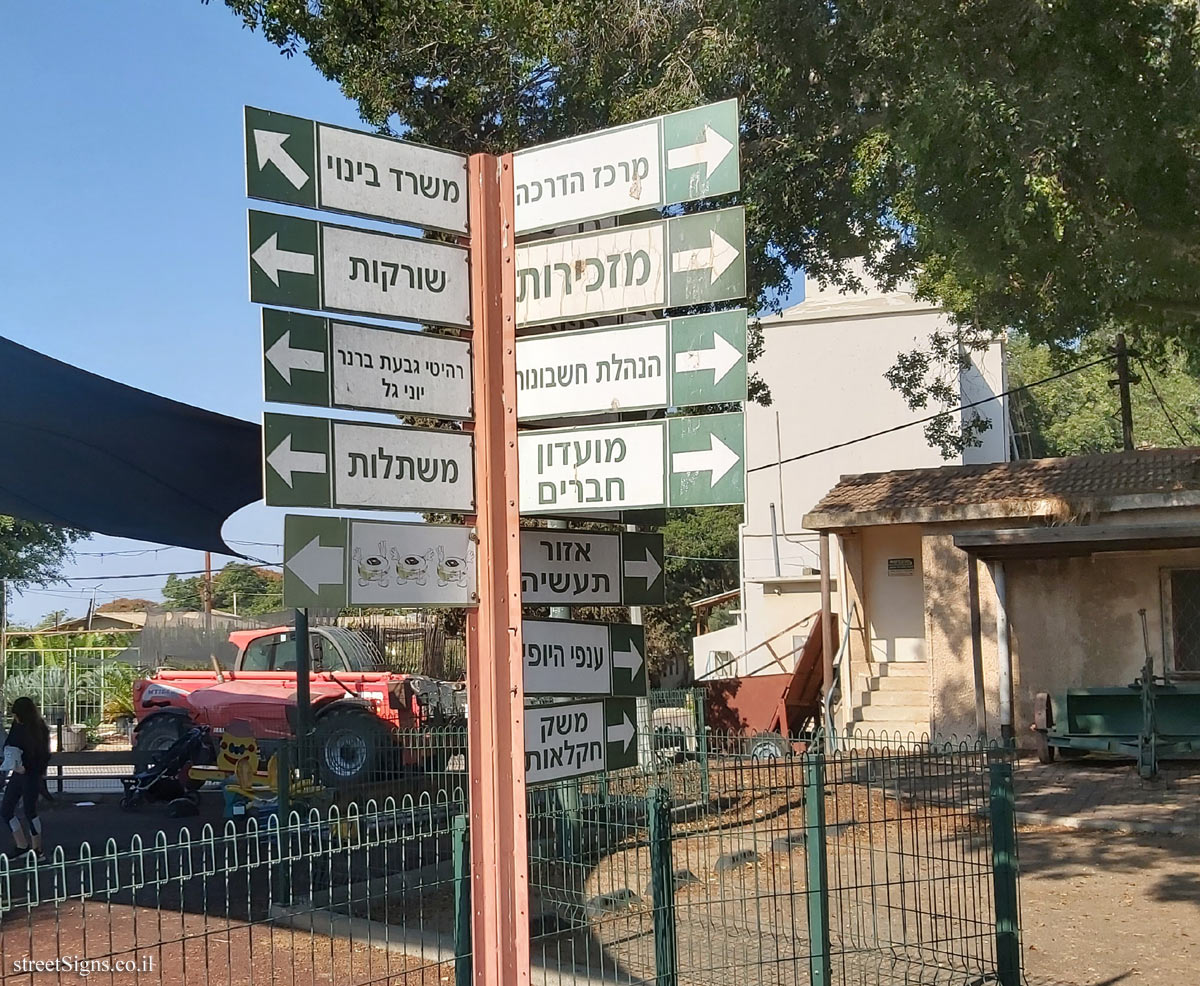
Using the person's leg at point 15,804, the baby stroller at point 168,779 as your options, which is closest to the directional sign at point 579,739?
the person's leg at point 15,804

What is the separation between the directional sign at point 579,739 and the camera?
3.66 m

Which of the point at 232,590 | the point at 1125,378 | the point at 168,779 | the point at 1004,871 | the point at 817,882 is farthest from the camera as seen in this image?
the point at 232,590

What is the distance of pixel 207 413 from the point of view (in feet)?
22.2

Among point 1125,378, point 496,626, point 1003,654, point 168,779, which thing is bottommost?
point 168,779

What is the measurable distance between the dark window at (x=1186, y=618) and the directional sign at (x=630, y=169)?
15.2m

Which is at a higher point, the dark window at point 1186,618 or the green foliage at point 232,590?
the green foliage at point 232,590

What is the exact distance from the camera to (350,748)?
39.1 ft

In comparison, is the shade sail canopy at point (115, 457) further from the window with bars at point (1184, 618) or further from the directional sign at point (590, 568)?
the window with bars at point (1184, 618)

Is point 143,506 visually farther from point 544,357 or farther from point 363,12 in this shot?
point 363,12

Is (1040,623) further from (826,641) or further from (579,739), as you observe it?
(579,739)

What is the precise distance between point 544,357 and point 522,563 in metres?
0.62

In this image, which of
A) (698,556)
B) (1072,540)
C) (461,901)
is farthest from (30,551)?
(461,901)

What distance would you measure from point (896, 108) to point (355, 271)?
774 centimetres

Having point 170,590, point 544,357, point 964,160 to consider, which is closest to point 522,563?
point 544,357
